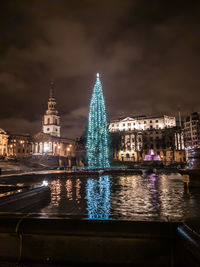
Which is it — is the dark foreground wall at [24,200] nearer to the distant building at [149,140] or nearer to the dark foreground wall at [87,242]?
the dark foreground wall at [87,242]

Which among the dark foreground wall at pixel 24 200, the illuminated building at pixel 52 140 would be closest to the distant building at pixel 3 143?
the illuminated building at pixel 52 140

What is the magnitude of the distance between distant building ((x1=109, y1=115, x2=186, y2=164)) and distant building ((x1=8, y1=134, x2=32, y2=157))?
51.5m

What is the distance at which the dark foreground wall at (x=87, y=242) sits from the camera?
3.08 m

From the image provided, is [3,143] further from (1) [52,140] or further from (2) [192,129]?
(2) [192,129]

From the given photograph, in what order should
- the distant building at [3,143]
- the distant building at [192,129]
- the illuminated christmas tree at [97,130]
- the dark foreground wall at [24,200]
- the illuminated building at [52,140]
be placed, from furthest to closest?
the distant building at [3,143] < the illuminated building at [52,140] < the distant building at [192,129] < the illuminated christmas tree at [97,130] < the dark foreground wall at [24,200]

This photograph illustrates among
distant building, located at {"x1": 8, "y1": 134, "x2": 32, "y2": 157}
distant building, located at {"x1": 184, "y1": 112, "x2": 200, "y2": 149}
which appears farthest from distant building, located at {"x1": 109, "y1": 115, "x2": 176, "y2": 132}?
distant building, located at {"x1": 8, "y1": 134, "x2": 32, "y2": 157}

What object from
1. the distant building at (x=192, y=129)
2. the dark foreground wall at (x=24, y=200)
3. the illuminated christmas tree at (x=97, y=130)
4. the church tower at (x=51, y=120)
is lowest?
the dark foreground wall at (x=24, y=200)

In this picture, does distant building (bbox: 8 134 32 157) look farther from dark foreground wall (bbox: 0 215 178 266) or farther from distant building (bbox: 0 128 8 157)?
dark foreground wall (bbox: 0 215 178 266)

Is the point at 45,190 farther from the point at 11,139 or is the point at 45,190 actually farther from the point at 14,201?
the point at 11,139

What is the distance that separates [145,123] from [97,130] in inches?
3384

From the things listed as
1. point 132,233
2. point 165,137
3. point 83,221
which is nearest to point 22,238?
point 83,221

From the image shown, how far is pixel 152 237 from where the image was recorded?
122 inches

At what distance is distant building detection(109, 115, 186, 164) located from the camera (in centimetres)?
10322

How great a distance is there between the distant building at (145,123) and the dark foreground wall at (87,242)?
120 m
